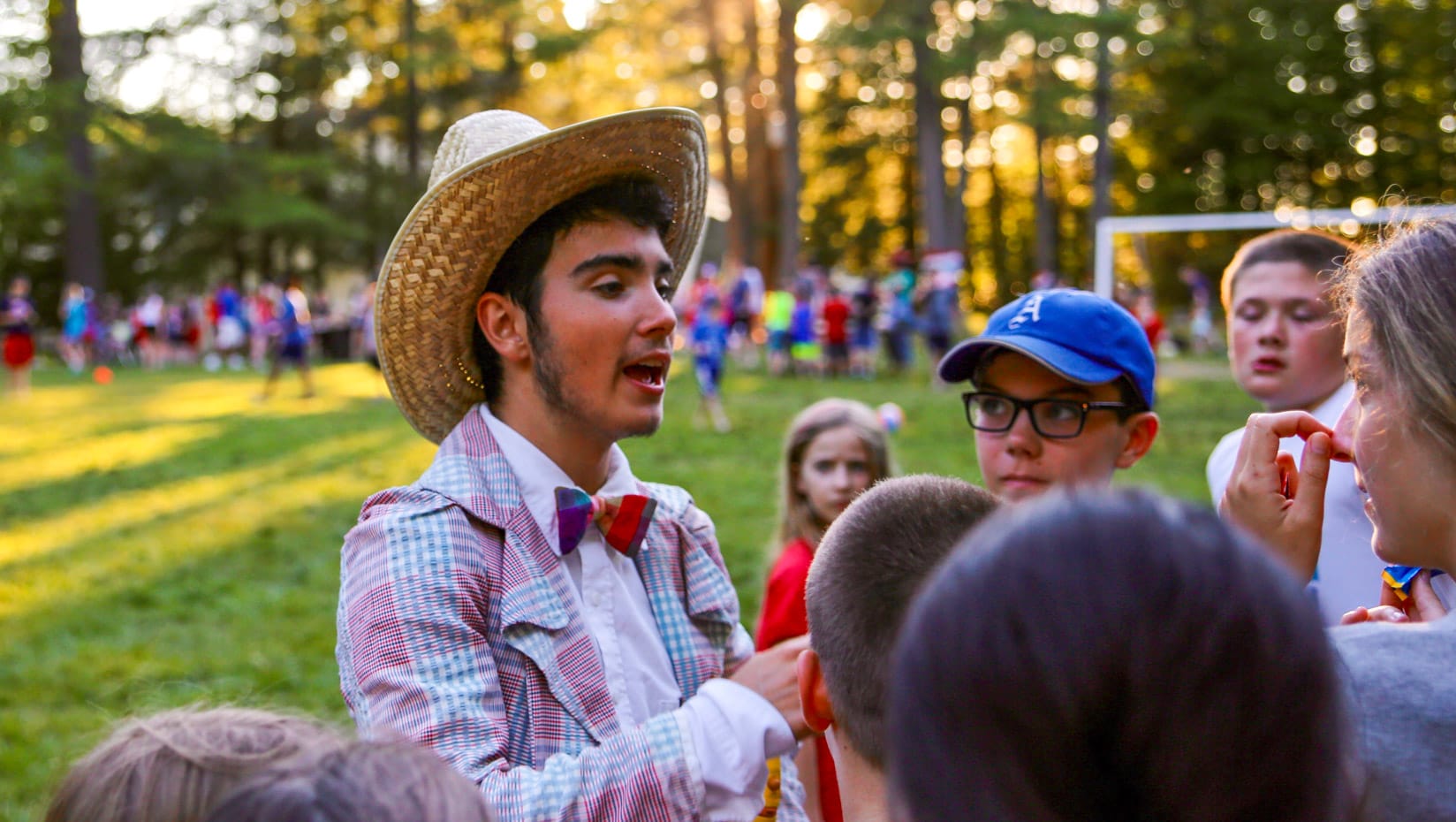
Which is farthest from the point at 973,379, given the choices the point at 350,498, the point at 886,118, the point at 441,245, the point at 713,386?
the point at 886,118

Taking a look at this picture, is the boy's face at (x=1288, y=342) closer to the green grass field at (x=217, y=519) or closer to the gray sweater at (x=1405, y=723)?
the green grass field at (x=217, y=519)

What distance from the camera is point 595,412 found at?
2250 millimetres

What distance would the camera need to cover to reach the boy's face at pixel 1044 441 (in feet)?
9.05

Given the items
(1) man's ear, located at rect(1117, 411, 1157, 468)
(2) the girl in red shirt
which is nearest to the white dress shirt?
(1) man's ear, located at rect(1117, 411, 1157, 468)

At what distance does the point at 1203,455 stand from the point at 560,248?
32.3 ft

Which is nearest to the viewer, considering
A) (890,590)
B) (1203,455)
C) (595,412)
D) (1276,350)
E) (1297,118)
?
(890,590)

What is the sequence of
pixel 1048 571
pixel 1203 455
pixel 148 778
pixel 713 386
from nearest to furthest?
pixel 1048 571 → pixel 148 778 → pixel 1203 455 → pixel 713 386

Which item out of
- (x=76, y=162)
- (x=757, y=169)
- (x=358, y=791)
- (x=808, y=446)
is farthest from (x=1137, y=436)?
(x=757, y=169)

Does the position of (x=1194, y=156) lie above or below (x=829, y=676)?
above

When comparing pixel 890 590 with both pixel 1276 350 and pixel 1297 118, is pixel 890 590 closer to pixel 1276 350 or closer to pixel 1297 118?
pixel 1276 350

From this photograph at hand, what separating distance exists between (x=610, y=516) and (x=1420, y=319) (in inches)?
52.6

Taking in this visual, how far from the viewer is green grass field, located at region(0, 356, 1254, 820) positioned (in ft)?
17.0

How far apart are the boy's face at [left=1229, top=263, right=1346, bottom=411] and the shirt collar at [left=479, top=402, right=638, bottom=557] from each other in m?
2.18

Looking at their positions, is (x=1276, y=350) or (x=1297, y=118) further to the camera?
(x=1297, y=118)
